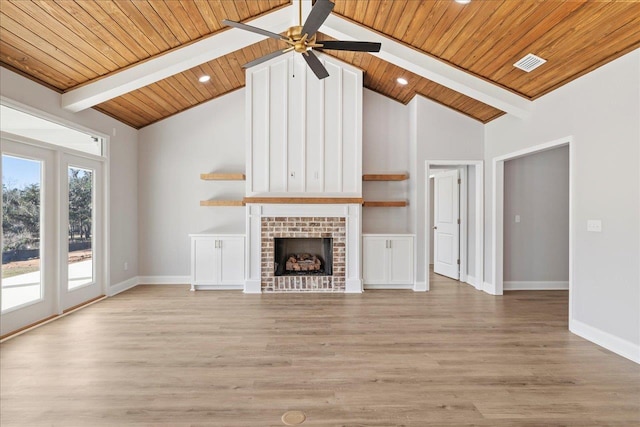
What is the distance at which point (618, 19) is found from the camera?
2598 millimetres

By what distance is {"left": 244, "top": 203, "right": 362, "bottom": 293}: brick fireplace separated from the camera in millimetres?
5160

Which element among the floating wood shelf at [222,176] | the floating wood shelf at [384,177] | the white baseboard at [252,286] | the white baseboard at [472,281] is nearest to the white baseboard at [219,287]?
the white baseboard at [252,286]

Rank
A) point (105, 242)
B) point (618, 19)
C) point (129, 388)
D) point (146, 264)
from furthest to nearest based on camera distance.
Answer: point (146, 264)
point (105, 242)
point (618, 19)
point (129, 388)

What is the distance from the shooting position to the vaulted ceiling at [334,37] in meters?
2.83

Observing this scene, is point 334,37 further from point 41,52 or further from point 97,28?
point 41,52

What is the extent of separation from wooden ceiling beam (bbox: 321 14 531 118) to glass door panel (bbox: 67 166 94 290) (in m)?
3.74

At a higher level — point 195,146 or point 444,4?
point 444,4

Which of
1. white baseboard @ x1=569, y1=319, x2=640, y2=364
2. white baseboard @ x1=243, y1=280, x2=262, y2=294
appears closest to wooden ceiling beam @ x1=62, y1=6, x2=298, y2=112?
white baseboard @ x1=243, y1=280, x2=262, y2=294

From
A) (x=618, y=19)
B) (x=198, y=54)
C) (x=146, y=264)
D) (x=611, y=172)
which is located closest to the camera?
(x=618, y=19)

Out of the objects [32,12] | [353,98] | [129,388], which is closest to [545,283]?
[353,98]

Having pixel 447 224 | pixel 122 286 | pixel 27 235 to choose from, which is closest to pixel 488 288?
pixel 447 224

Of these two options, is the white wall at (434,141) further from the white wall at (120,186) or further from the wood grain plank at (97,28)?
the white wall at (120,186)

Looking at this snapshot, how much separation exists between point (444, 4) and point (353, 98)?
218cm

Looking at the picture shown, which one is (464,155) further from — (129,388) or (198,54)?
(129,388)
